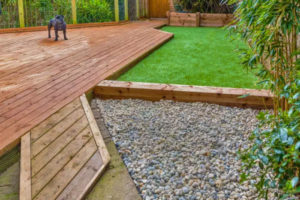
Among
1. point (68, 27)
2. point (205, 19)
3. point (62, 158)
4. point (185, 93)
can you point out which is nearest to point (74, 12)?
point (68, 27)

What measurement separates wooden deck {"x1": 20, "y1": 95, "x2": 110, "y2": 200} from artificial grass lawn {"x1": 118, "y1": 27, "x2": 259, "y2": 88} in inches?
50.0

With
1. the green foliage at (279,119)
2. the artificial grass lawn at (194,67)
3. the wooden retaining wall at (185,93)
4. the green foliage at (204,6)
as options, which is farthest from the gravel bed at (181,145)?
the green foliage at (204,6)

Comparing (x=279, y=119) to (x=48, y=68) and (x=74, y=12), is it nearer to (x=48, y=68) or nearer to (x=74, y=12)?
(x=48, y=68)

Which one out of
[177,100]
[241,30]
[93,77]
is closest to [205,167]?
[241,30]

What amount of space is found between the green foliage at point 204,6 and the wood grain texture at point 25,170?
8.41 m

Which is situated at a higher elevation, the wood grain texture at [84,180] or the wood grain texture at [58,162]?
the wood grain texture at [58,162]

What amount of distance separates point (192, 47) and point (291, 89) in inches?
168

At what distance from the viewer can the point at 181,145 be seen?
2.17m

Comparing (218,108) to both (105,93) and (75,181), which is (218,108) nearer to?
(105,93)

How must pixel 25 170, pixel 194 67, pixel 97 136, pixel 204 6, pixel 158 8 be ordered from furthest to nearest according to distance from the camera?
pixel 158 8, pixel 204 6, pixel 194 67, pixel 97 136, pixel 25 170

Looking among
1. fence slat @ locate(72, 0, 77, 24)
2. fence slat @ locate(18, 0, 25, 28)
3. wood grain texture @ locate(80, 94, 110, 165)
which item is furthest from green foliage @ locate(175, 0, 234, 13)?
wood grain texture @ locate(80, 94, 110, 165)

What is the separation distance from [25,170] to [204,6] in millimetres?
8866

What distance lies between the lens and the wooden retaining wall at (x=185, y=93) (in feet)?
9.17

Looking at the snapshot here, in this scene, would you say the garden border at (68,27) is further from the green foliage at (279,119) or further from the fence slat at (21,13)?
the green foliage at (279,119)
